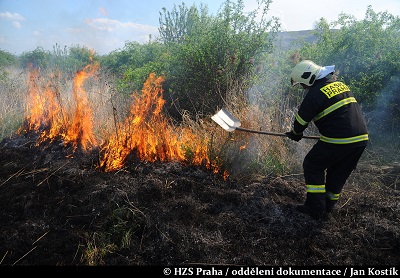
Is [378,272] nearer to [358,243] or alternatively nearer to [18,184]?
[358,243]

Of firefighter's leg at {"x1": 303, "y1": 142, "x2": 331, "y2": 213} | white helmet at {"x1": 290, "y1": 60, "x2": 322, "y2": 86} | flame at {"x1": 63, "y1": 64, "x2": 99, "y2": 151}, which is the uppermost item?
white helmet at {"x1": 290, "y1": 60, "x2": 322, "y2": 86}

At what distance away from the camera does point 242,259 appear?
3.30 meters

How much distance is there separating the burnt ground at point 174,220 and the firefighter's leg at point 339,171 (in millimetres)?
287

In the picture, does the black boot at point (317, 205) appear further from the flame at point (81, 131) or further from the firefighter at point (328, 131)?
the flame at point (81, 131)

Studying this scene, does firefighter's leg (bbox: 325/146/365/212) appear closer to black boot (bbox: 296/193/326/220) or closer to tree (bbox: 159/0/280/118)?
black boot (bbox: 296/193/326/220)

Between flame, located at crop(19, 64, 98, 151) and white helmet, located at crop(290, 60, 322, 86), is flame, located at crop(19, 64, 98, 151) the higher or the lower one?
the lower one

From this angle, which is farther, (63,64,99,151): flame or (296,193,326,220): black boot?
(63,64,99,151): flame

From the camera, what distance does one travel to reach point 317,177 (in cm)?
414

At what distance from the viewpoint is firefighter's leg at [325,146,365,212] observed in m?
4.01

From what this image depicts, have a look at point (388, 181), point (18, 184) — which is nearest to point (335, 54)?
point (388, 181)

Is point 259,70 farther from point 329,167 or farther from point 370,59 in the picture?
point 329,167

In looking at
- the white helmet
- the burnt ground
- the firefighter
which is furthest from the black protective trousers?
the white helmet

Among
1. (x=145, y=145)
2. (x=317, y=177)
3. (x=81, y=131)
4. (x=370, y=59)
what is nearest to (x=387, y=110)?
(x=370, y=59)

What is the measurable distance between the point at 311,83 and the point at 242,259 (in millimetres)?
2716
